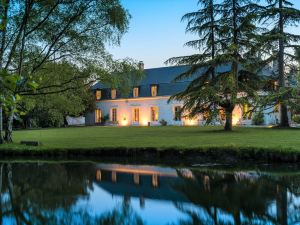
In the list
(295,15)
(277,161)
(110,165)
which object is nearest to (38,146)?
(110,165)

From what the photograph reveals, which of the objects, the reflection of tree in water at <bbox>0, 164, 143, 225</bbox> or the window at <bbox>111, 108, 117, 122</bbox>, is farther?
the window at <bbox>111, 108, 117, 122</bbox>

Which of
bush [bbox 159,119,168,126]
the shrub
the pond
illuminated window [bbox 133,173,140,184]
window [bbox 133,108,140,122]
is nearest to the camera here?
the pond

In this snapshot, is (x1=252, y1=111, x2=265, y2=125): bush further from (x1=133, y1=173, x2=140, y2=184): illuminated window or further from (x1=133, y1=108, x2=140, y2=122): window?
(x1=133, y1=108, x2=140, y2=122): window

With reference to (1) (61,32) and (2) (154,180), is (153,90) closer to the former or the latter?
(1) (61,32)

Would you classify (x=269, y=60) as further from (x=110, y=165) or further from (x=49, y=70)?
(x=110, y=165)

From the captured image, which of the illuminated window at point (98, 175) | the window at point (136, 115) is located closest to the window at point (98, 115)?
the window at point (136, 115)

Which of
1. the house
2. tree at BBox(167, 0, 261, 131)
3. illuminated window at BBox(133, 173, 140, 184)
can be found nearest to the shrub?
the house

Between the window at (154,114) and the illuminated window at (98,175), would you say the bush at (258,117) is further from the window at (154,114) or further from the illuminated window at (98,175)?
the illuminated window at (98,175)

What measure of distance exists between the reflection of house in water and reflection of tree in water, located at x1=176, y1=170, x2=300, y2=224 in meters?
0.34

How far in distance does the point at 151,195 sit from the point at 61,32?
1121 centimetres

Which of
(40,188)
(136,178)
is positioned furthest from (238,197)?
(40,188)

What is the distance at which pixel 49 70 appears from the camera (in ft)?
58.2

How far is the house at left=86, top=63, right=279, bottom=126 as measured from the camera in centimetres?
4097

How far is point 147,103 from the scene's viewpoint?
42.7 meters
